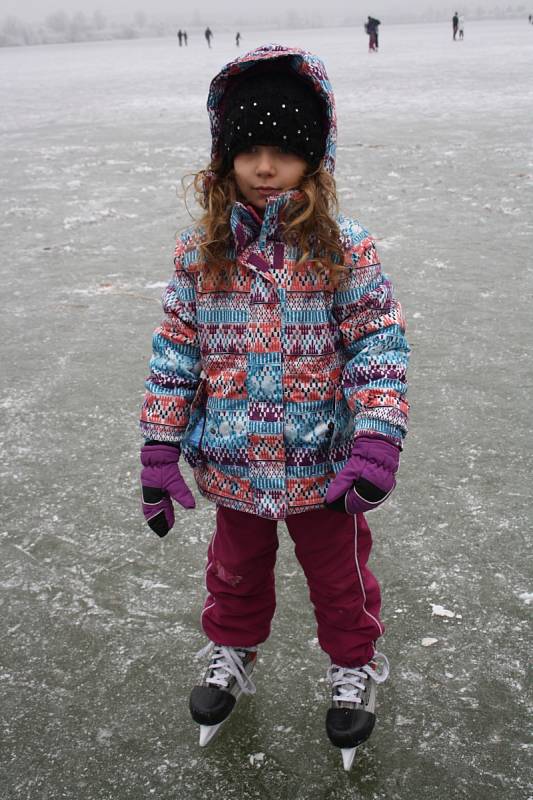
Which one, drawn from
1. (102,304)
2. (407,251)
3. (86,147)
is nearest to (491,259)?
(407,251)

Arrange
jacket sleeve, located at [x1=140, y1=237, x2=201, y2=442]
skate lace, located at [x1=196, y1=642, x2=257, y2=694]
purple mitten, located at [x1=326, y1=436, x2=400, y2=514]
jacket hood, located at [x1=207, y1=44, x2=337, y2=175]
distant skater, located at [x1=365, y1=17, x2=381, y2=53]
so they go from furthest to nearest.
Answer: distant skater, located at [x1=365, y1=17, x2=381, y2=53] < skate lace, located at [x1=196, y1=642, x2=257, y2=694] < jacket sleeve, located at [x1=140, y1=237, x2=201, y2=442] < jacket hood, located at [x1=207, y1=44, x2=337, y2=175] < purple mitten, located at [x1=326, y1=436, x2=400, y2=514]

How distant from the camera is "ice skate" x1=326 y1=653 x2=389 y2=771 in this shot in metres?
2.07

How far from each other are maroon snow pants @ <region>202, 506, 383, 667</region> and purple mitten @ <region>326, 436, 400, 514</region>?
233 millimetres

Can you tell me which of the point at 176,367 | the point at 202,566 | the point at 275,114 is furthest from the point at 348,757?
the point at 275,114

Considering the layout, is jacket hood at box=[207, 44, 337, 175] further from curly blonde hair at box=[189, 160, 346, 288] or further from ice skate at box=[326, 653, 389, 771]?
ice skate at box=[326, 653, 389, 771]

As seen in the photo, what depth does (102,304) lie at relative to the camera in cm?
562

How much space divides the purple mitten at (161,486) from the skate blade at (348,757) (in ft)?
2.35

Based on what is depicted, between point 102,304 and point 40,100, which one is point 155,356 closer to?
point 102,304

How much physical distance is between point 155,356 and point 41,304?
3.76 meters

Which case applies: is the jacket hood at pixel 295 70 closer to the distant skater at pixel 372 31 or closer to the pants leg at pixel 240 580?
the pants leg at pixel 240 580

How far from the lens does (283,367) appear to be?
2006 millimetres

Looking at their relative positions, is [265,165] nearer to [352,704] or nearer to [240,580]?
[240,580]

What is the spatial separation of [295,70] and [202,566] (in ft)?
5.44

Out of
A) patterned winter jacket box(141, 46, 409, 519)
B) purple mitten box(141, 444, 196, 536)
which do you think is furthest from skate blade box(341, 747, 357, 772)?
purple mitten box(141, 444, 196, 536)
